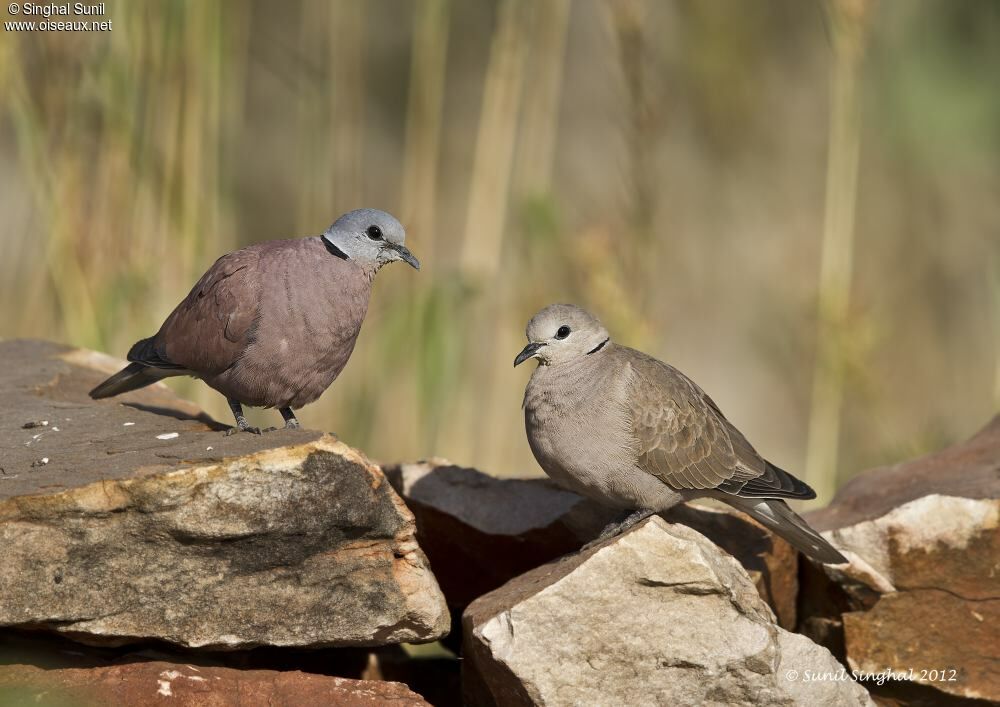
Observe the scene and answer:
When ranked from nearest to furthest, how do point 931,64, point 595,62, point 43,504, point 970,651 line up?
point 43,504, point 970,651, point 931,64, point 595,62

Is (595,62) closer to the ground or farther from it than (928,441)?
farther from it

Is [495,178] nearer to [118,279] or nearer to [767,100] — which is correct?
[118,279]

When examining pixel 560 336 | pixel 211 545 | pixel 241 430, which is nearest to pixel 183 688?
pixel 211 545

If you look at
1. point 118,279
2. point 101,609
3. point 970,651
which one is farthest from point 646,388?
point 118,279

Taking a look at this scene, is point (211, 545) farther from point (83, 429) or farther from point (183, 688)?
point (83, 429)

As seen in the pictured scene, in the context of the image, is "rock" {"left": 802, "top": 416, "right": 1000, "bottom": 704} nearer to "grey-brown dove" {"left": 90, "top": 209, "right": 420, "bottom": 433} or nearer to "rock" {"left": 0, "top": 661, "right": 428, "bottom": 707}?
"rock" {"left": 0, "top": 661, "right": 428, "bottom": 707}

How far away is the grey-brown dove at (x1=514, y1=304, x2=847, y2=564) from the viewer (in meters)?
4.22

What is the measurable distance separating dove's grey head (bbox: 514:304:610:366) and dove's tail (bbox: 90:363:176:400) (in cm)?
134

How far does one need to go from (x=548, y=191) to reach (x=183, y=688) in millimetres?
3313

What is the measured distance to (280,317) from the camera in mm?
4230

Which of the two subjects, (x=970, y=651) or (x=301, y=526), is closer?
(x=301, y=526)

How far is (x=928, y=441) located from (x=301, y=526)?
3846mm

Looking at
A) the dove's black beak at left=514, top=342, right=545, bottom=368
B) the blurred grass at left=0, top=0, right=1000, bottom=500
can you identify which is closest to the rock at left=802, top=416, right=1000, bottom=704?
the dove's black beak at left=514, top=342, right=545, bottom=368

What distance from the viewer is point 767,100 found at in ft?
29.6
